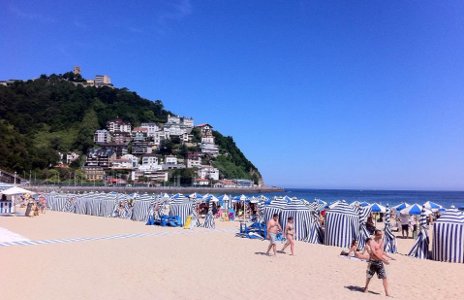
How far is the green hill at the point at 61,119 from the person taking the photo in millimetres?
93438

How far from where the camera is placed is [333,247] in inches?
572

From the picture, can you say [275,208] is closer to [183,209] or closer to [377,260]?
[183,209]

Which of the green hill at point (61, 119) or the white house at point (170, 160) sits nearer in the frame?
the green hill at point (61, 119)

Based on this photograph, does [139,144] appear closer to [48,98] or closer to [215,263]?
[48,98]

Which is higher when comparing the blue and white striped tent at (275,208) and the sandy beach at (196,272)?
the blue and white striped tent at (275,208)

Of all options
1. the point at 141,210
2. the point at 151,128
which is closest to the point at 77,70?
the point at 151,128

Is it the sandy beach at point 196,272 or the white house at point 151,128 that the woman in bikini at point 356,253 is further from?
the white house at point 151,128

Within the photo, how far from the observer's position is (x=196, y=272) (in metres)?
9.77

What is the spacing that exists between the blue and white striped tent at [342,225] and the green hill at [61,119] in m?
77.7

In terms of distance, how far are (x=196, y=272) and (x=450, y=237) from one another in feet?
24.1

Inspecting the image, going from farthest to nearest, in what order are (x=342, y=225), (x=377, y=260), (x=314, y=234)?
(x=314, y=234) → (x=342, y=225) → (x=377, y=260)

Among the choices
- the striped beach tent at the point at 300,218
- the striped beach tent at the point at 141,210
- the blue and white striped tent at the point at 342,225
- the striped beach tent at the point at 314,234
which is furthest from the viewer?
the striped beach tent at the point at 141,210

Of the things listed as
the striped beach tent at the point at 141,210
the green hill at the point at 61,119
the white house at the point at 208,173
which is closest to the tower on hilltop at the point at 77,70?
the green hill at the point at 61,119

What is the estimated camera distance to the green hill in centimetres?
9344
